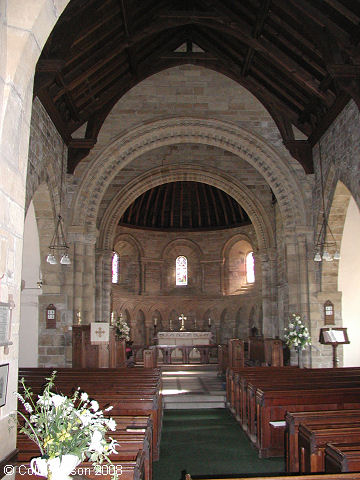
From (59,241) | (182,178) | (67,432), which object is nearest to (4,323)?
(67,432)

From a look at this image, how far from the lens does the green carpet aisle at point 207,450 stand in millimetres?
6512

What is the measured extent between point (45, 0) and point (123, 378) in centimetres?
665

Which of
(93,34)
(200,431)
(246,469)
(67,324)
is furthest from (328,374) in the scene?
(93,34)

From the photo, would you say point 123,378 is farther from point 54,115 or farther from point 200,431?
point 54,115

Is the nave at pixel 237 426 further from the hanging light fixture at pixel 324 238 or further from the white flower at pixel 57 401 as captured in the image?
the hanging light fixture at pixel 324 238

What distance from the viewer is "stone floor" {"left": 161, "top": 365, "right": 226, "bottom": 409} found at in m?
11.5

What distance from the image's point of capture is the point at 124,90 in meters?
14.1

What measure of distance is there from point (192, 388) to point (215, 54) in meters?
9.31

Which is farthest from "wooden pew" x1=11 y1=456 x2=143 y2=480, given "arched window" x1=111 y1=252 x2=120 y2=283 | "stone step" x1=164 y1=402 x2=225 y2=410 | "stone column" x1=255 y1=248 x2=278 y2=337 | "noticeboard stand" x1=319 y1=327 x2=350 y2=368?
"arched window" x1=111 y1=252 x2=120 y2=283

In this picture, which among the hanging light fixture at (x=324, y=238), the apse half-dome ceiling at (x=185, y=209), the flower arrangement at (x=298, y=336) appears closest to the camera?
the flower arrangement at (x=298, y=336)

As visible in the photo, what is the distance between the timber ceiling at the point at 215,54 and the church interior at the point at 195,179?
1.8 inches

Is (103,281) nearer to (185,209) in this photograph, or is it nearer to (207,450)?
(185,209)

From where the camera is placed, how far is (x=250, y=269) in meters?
24.5

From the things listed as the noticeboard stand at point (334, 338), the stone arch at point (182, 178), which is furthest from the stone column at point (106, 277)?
the noticeboard stand at point (334, 338)
